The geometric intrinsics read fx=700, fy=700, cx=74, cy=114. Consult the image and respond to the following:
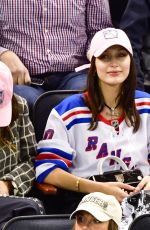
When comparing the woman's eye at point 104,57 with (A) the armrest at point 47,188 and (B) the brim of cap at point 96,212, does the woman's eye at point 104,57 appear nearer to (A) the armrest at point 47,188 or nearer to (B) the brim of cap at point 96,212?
(A) the armrest at point 47,188

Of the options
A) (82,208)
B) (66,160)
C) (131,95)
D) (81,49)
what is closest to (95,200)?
(82,208)

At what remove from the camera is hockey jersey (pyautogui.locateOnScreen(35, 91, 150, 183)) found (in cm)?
244

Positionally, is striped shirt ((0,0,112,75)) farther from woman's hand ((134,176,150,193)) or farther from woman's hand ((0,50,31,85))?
woman's hand ((134,176,150,193))

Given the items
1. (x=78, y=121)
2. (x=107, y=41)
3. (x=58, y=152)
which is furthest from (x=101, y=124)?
(x=107, y=41)

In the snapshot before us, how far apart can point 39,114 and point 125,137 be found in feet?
1.08

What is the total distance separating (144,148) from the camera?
2520 mm

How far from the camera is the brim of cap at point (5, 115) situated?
2307mm

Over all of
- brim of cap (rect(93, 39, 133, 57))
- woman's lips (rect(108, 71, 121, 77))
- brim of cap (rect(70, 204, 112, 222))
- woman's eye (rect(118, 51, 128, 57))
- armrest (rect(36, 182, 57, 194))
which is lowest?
armrest (rect(36, 182, 57, 194))

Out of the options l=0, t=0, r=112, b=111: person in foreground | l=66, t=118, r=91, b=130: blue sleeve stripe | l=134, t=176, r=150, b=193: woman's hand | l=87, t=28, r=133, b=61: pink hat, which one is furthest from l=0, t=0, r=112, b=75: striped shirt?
l=134, t=176, r=150, b=193: woman's hand

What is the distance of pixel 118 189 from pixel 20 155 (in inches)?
15.1

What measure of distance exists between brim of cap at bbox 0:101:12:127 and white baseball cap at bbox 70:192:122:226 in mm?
512

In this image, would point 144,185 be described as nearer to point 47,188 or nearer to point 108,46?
point 47,188

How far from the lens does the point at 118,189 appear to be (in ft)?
7.55

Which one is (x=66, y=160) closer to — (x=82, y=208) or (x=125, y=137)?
(x=125, y=137)
